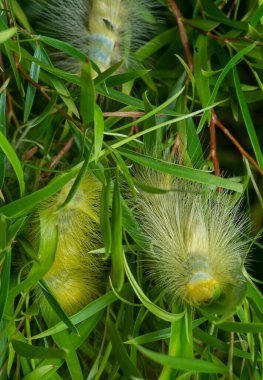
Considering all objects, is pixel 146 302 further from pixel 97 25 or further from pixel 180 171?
pixel 97 25

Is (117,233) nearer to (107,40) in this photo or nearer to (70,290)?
(70,290)

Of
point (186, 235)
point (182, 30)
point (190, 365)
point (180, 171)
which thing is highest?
point (182, 30)

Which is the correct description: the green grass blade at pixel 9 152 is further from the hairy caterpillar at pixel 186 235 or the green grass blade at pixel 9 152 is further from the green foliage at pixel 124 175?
the hairy caterpillar at pixel 186 235

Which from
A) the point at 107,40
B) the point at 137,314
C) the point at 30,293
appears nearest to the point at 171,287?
the point at 137,314

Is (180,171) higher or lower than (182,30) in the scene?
lower

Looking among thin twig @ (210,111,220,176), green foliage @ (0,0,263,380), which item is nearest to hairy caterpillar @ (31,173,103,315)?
green foliage @ (0,0,263,380)

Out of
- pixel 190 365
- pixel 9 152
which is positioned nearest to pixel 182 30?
pixel 9 152

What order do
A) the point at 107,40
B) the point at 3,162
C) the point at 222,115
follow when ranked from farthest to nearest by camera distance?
the point at 222,115 < the point at 107,40 < the point at 3,162

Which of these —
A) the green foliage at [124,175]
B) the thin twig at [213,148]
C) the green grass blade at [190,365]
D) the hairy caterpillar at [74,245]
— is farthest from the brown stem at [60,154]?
the green grass blade at [190,365]
